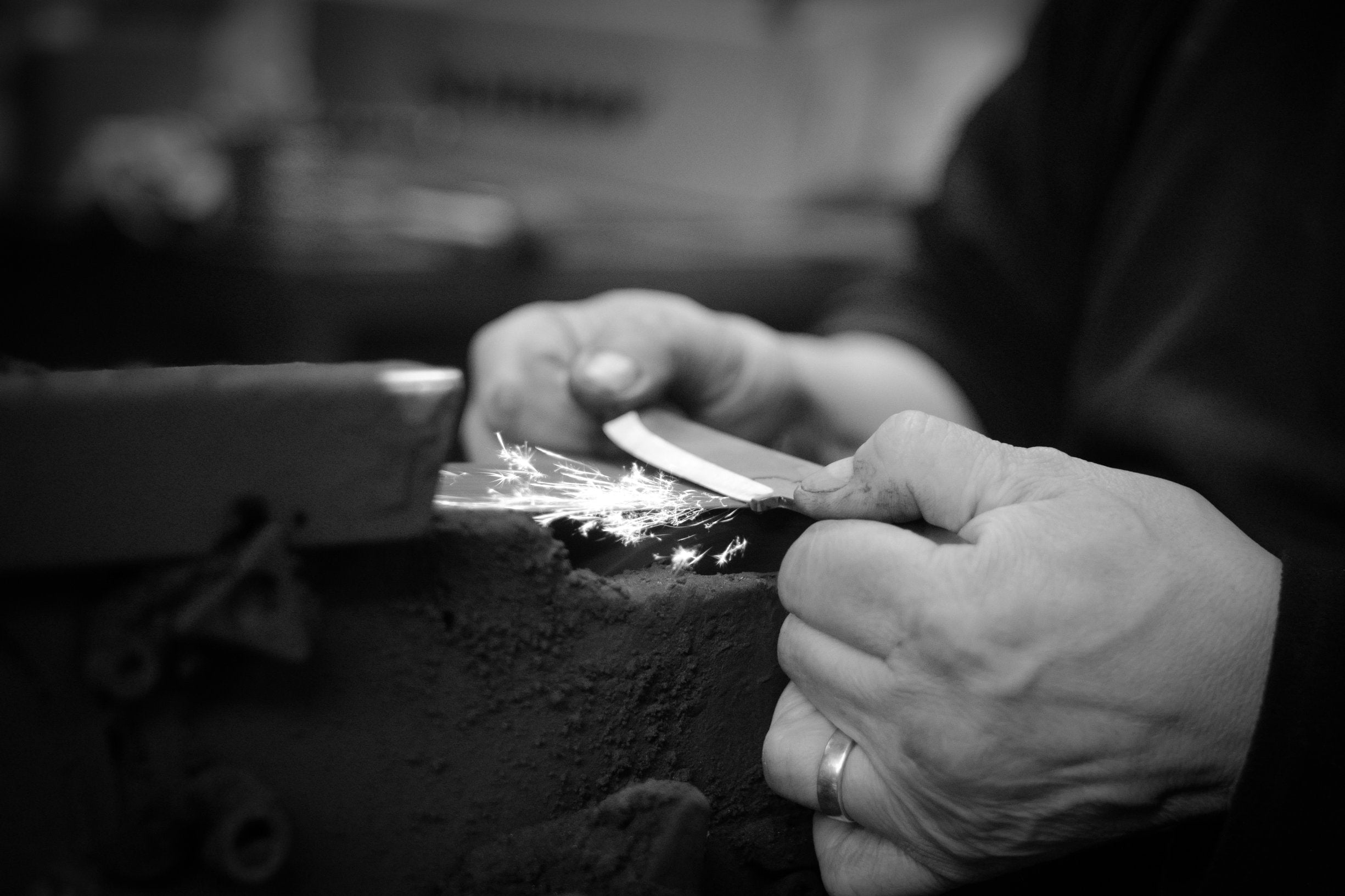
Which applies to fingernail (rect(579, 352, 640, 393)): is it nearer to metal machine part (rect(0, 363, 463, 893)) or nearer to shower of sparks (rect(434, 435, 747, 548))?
shower of sparks (rect(434, 435, 747, 548))

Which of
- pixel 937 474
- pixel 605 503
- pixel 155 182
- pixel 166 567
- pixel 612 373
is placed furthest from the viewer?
pixel 155 182

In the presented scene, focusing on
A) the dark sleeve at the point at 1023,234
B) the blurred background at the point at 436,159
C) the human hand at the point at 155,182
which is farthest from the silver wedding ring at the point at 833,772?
the human hand at the point at 155,182

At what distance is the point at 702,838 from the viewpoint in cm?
64

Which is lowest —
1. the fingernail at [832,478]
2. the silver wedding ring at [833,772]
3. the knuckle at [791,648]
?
the silver wedding ring at [833,772]

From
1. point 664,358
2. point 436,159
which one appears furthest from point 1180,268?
point 436,159

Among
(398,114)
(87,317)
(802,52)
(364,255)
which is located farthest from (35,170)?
(802,52)

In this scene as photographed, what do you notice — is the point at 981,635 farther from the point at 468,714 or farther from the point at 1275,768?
the point at 468,714

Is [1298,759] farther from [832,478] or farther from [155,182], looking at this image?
[155,182]

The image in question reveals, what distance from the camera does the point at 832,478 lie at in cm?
66

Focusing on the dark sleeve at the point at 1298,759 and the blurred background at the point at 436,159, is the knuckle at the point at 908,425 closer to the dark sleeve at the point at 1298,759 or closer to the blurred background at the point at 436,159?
the dark sleeve at the point at 1298,759

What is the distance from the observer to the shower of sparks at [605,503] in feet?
2.28

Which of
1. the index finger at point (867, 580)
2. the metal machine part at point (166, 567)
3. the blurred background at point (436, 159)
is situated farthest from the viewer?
the blurred background at point (436, 159)

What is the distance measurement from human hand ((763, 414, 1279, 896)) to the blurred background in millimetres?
1461

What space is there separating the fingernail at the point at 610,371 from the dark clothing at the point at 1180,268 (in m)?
0.55
